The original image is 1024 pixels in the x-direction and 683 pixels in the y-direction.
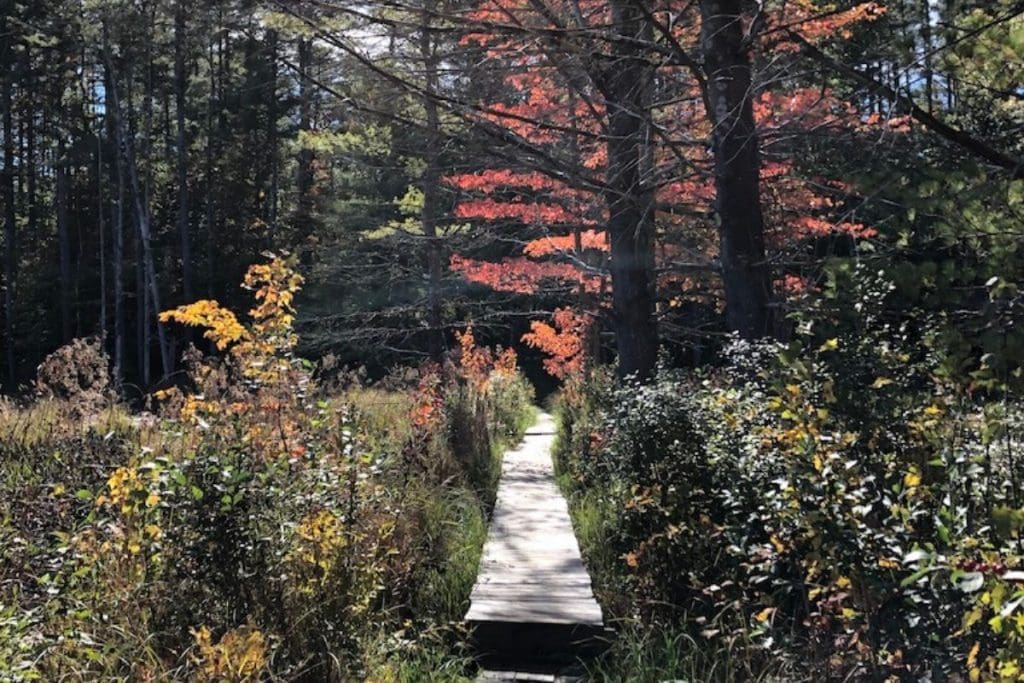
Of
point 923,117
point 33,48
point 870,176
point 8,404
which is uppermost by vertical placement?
point 33,48

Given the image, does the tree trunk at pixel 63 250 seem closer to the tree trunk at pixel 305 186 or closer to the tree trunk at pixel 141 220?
the tree trunk at pixel 141 220

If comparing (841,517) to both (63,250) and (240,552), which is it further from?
(63,250)

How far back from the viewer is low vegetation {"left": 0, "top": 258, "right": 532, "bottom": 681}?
3.04 meters

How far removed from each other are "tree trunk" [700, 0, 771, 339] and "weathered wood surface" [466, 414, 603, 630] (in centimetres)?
205

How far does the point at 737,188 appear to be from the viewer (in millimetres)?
6480

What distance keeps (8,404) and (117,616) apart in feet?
23.9

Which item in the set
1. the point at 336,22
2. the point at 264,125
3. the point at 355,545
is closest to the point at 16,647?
the point at 355,545

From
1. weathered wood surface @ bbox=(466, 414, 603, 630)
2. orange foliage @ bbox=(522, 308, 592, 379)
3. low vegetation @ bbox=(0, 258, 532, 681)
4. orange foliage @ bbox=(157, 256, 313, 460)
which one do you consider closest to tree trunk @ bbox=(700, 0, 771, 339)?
weathered wood surface @ bbox=(466, 414, 603, 630)

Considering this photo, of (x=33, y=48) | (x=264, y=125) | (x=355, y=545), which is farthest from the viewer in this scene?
(x=264, y=125)

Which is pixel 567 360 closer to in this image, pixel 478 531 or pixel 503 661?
pixel 478 531

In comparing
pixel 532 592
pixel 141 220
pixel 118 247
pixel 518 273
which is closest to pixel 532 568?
pixel 532 592

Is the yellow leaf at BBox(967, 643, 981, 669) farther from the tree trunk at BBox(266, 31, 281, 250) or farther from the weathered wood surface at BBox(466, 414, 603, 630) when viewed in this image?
the tree trunk at BBox(266, 31, 281, 250)

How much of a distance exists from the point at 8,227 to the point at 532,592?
32.2 meters

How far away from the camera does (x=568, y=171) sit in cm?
736
